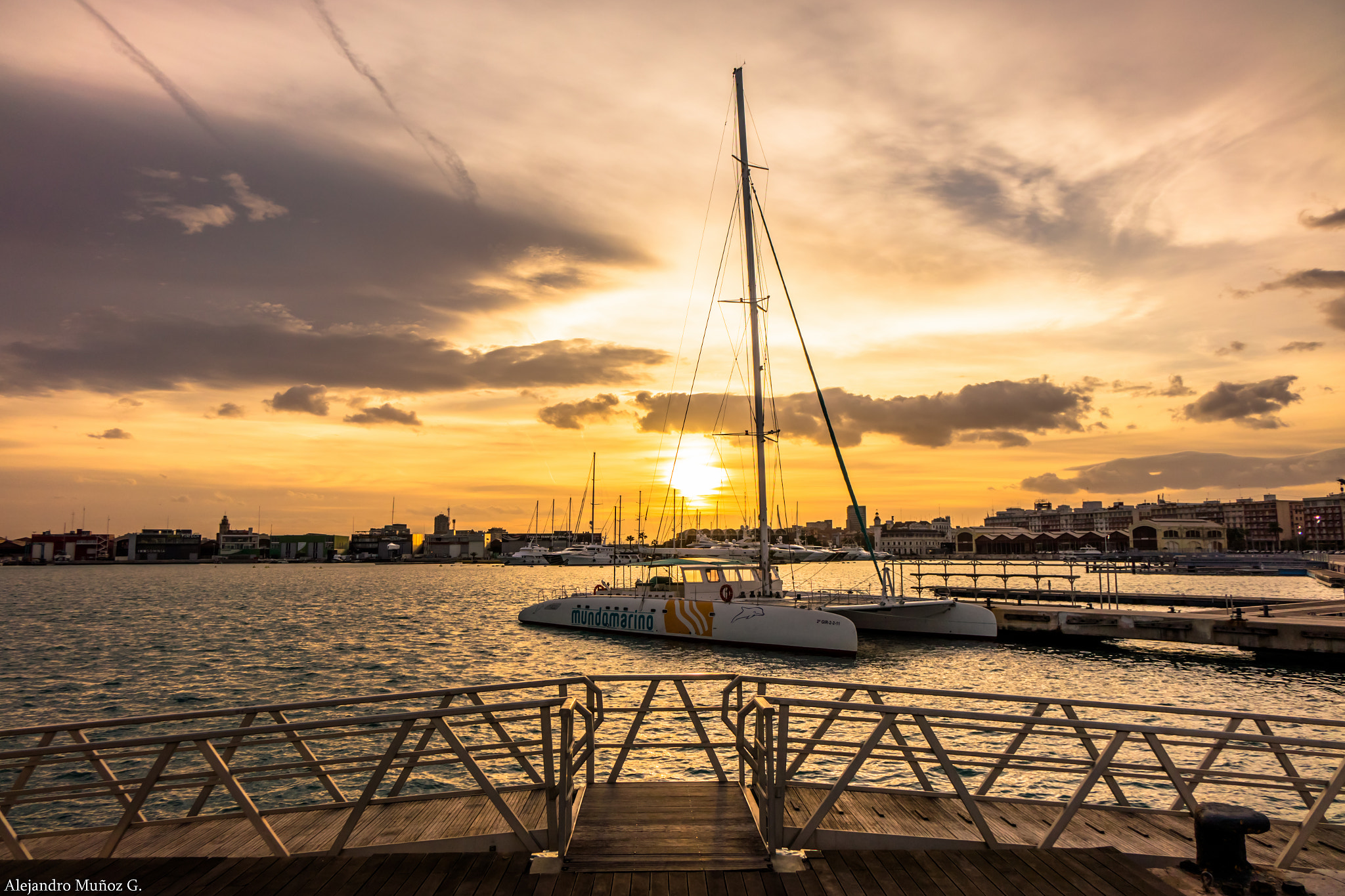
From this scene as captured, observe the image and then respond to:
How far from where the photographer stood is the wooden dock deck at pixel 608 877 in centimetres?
539

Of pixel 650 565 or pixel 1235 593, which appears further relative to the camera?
pixel 1235 593

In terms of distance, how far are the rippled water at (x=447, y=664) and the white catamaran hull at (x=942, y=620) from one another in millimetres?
581

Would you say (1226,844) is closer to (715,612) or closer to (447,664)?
(715,612)

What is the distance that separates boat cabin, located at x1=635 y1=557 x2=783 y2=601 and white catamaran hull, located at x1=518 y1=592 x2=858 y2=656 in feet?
2.34

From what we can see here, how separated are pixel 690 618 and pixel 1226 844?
2907cm

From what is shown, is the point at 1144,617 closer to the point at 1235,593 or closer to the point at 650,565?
the point at 650,565

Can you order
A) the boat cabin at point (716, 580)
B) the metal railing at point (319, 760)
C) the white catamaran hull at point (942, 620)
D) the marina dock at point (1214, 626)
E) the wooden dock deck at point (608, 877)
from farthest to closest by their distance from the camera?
1. the white catamaran hull at point (942, 620)
2. the boat cabin at point (716, 580)
3. the marina dock at point (1214, 626)
4. the metal railing at point (319, 760)
5. the wooden dock deck at point (608, 877)

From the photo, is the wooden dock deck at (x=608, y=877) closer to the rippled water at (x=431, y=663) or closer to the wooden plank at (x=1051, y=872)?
the wooden plank at (x=1051, y=872)

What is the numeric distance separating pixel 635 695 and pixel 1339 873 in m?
19.3

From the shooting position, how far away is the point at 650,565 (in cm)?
3444

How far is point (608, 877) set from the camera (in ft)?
18.3

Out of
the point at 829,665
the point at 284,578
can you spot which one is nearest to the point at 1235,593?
the point at 829,665

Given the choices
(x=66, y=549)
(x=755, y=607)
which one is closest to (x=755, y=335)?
(x=755, y=607)

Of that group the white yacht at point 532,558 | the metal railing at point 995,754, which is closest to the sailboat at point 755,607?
the metal railing at point 995,754
